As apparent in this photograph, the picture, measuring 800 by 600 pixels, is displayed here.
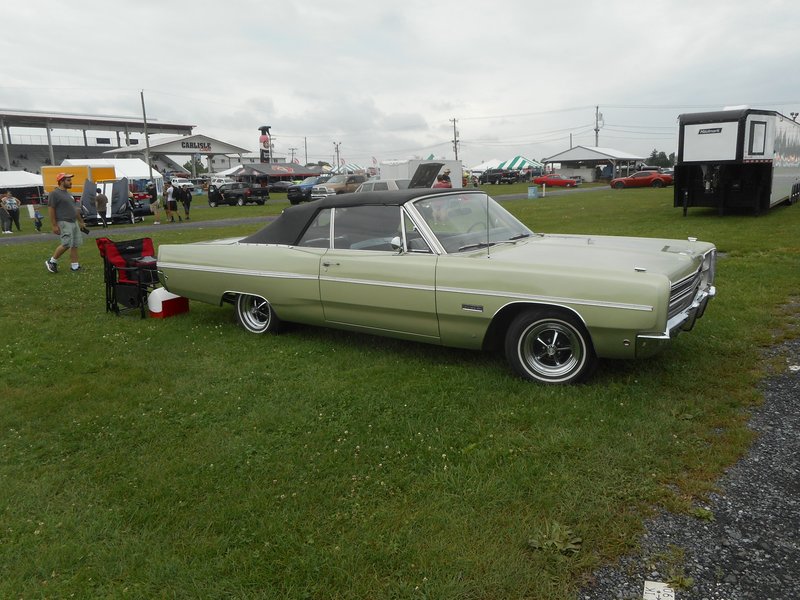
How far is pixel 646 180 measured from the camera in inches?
1539

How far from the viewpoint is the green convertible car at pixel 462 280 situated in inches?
162

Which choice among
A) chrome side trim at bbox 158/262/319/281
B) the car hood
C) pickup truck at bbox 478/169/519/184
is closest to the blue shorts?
chrome side trim at bbox 158/262/319/281

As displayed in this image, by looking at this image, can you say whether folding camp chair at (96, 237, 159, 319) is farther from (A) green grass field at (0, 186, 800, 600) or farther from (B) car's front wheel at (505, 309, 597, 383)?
(B) car's front wheel at (505, 309, 597, 383)

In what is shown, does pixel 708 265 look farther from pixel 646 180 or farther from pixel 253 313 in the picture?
pixel 646 180

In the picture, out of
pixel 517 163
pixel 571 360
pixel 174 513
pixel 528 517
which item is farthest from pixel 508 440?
pixel 517 163

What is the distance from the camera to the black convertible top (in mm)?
5290

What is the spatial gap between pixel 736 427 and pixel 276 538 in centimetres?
290

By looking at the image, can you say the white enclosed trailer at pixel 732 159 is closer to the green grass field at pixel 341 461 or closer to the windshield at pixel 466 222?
the green grass field at pixel 341 461

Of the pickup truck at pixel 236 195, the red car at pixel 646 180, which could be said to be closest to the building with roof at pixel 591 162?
the red car at pixel 646 180

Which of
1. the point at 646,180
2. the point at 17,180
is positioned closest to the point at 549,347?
the point at 646,180

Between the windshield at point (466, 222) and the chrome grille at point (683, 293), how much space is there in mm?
1534

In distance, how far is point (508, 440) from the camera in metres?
3.66

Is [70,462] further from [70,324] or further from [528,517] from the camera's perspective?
[70,324]

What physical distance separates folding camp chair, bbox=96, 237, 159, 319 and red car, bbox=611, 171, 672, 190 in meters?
37.7
